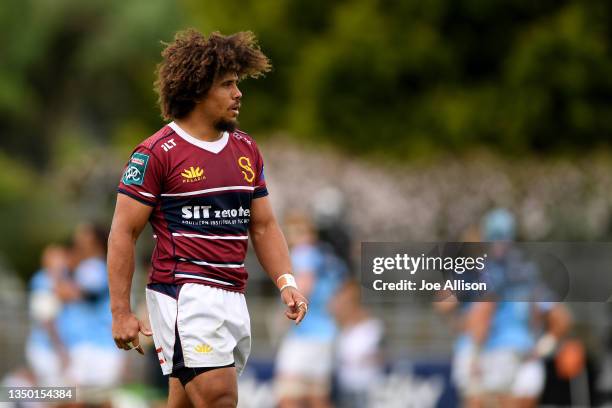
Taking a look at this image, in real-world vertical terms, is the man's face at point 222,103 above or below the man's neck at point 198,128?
above

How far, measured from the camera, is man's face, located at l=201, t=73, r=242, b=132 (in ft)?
20.6

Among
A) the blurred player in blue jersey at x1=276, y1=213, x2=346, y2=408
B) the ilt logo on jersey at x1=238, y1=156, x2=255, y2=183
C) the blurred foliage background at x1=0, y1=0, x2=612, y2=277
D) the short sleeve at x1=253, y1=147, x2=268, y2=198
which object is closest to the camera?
the ilt logo on jersey at x1=238, y1=156, x2=255, y2=183

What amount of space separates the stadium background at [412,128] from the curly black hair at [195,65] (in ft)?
28.5

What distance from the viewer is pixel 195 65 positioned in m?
6.22

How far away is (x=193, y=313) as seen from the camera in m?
6.16

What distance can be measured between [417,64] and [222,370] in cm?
1829

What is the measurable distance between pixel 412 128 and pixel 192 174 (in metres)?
18.8

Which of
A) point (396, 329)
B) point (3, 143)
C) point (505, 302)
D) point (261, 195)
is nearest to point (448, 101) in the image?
point (396, 329)

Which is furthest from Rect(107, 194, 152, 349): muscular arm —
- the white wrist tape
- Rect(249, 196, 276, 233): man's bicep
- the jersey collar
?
the white wrist tape

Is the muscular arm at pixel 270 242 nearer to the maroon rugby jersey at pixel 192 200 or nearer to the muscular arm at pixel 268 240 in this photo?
the muscular arm at pixel 268 240

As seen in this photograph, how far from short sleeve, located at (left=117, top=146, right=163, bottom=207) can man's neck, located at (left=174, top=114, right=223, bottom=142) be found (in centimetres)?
27

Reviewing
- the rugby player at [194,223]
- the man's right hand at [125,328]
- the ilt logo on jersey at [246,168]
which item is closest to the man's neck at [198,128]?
the rugby player at [194,223]

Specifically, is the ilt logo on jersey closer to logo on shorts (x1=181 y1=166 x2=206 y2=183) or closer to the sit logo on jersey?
logo on shorts (x1=181 y1=166 x2=206 y2=183)

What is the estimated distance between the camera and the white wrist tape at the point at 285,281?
6.50 meters
